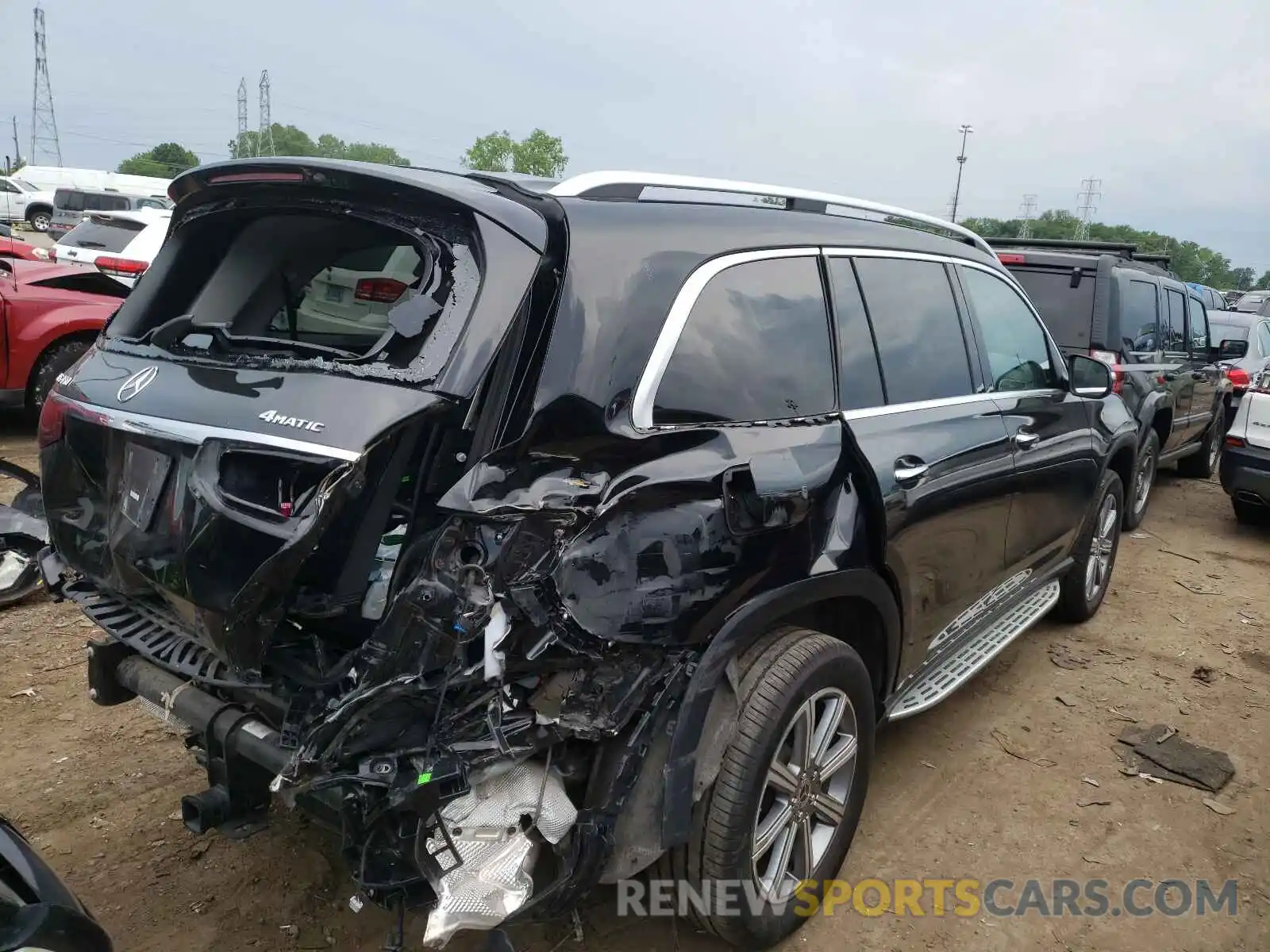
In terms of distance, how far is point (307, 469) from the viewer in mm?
2027

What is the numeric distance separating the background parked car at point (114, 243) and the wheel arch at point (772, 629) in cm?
967

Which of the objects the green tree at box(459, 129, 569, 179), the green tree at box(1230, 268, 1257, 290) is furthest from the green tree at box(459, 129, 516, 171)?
the green tree at box(1230, 268, 1257, 290)

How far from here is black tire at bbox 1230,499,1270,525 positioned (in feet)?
24.3

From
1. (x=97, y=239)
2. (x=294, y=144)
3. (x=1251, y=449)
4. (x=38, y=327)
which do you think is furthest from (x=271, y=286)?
(x=294, y=144)

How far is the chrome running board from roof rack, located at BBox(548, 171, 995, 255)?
1706 mm

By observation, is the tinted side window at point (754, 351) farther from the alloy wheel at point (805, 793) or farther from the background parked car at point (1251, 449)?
the background parked car at point (1251, 449)

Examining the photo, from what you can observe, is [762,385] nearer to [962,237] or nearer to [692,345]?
[692,345]

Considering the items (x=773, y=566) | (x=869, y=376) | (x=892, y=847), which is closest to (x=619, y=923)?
(x=892, y=847)

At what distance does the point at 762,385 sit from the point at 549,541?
2.74 ft

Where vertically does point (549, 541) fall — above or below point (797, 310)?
below

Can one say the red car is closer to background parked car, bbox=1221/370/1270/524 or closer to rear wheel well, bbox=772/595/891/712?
rear wheel well, bbox=772/595/891/712

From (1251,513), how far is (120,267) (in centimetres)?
1124

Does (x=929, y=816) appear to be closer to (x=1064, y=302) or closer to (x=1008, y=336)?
(x=1008, y=336)

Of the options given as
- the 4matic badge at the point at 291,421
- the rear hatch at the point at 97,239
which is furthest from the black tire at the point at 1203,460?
the rear hatch at the point at 97,239
